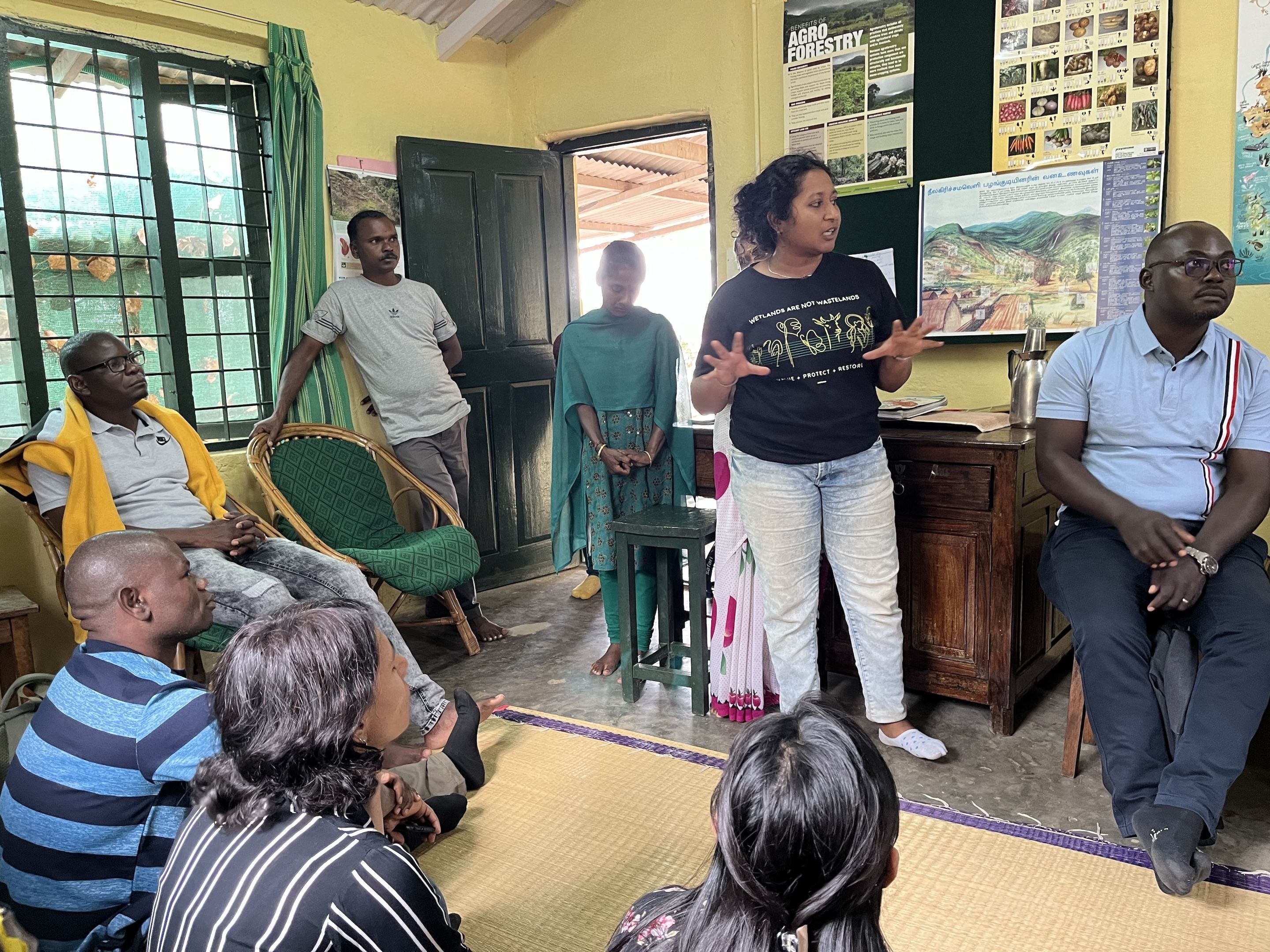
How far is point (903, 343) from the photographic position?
2469 millimetres

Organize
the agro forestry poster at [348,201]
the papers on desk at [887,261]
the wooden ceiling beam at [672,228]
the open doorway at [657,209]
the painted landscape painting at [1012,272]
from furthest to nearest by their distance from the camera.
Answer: the wooden ceiling beam at [672,228], the open doorway at [657,209], the agro forestry poster at [348,201], the papers on desk at [887,261], the painted landscape painting at [1012,272]

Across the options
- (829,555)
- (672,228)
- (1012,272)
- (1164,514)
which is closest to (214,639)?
(829,555)

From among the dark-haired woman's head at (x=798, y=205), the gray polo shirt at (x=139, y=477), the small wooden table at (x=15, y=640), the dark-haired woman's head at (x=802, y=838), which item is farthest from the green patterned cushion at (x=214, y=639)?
the dark-haired woman's head at (x=802, y=838)

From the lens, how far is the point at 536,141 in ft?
16.2

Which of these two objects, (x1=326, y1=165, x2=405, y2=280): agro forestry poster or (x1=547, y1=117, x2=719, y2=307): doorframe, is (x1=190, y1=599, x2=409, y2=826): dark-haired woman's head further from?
(x1=547, y1=117, x2=719, y2=307): doorframe

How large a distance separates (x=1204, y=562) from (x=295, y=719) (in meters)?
2.03

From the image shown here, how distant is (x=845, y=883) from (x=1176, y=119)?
3279 millimetres

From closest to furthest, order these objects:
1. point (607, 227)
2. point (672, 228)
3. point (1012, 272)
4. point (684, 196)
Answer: point (1012, 272) < point (684, 196) < point (607, 227) < point (672, 228)

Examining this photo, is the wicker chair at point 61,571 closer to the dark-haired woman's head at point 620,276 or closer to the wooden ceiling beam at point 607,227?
the dark-haired woman's head at point 620,276

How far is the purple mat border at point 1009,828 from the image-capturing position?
197 centimetres

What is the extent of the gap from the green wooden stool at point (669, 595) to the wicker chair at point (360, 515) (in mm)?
703

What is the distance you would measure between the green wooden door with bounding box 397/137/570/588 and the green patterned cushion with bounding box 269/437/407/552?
0.77 metres

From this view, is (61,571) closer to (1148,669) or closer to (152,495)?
(152,495)

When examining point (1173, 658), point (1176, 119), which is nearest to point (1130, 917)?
point (1173, 658)
